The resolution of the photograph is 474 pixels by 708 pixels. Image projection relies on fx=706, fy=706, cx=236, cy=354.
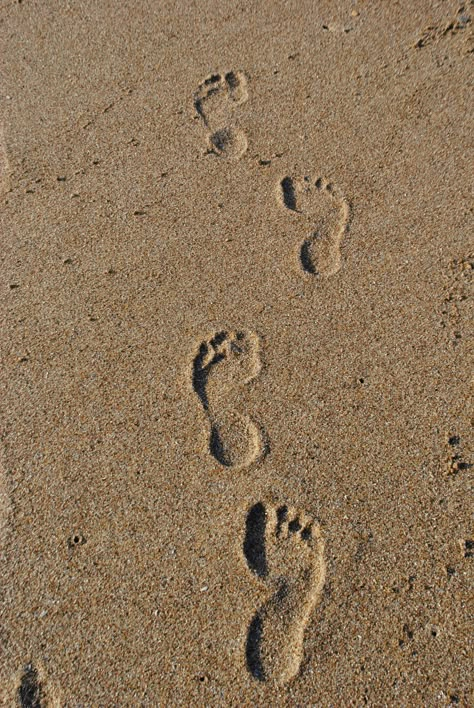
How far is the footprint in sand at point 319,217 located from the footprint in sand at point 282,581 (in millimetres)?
755

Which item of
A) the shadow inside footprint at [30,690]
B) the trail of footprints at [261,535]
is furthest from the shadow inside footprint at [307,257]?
the shadow inside footprint at [30,690]

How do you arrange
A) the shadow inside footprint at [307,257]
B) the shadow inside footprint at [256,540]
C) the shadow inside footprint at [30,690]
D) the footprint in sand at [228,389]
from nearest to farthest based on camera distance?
1. the shadow inside footprint at [30,690]
2. the shadow inside footprint at [256,540]
3. the footprint in sand at [228,389]
4. the shadow inside footprint at [307,257]

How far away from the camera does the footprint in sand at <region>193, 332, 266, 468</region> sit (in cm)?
178

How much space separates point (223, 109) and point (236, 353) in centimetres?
97

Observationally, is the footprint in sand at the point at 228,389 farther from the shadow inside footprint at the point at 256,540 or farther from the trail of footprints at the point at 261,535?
the shadow inside footprint at the point at 256,540

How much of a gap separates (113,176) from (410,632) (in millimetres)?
1578

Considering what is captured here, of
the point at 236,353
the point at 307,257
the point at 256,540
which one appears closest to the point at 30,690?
the point at 256,540

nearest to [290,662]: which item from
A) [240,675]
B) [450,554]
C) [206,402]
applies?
[240,675]

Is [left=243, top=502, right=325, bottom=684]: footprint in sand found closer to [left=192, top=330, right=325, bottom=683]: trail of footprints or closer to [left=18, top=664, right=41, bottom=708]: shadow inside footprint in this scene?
[left=192, top=330, right=325, bottom=683]: trail of footprints

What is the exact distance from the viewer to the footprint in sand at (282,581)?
1.52 meters

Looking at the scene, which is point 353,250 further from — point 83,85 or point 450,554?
point 83,85

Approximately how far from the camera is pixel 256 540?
1.66m

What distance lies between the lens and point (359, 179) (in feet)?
7.32

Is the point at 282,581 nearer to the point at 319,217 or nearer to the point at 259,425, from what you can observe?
the point at 259,425
